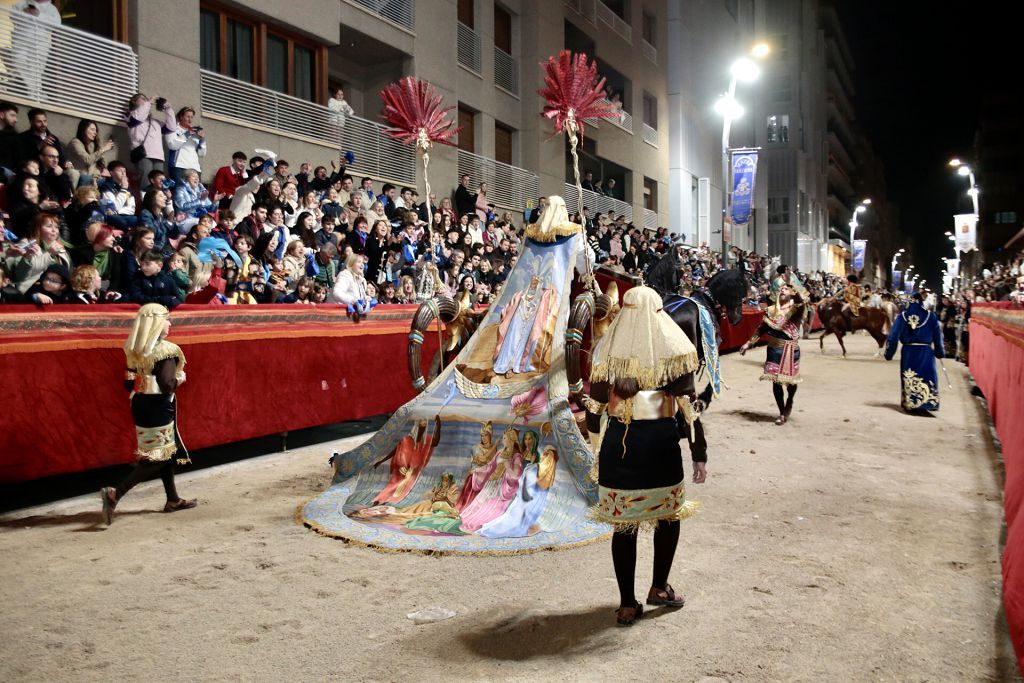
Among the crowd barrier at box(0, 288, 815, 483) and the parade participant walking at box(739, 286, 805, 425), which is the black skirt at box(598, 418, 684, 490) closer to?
the crowd barrier at box(0, 288, 815, 483)

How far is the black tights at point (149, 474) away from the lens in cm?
559

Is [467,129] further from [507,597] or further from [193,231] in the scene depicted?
[507,597]

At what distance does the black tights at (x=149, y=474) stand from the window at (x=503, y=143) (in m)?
17.9

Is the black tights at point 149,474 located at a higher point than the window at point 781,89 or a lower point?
lower

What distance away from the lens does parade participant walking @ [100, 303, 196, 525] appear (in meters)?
5.62

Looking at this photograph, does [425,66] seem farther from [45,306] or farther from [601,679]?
[601,679]

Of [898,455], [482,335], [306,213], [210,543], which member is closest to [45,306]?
[210,543]

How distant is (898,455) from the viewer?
324 inches

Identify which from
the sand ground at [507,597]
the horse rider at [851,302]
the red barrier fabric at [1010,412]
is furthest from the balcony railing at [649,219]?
the sand ground at [507,597]

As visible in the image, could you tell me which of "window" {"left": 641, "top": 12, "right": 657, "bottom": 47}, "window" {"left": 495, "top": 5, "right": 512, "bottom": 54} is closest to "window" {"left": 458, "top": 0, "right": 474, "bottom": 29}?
"window" {"left": 495, "top": 5, "right": 512, "bottom": 54}

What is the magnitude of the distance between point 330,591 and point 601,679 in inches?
69.0

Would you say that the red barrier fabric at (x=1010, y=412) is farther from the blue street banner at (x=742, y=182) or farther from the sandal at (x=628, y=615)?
the blue street banner at (x=742, y=182)

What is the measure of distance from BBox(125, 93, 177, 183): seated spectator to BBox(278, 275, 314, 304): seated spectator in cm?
323

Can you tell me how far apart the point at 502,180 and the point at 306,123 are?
762cm
